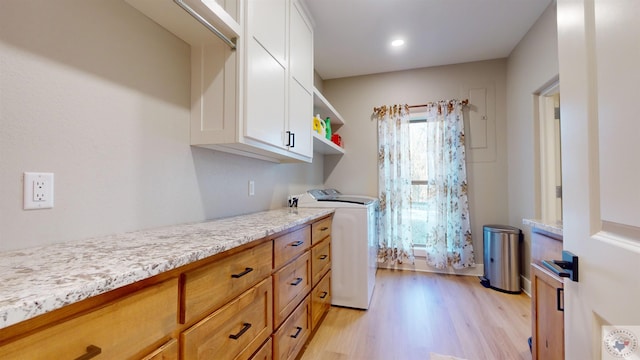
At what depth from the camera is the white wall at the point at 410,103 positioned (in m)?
3.17

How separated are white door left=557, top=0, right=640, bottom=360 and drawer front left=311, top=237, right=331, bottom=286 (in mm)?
1402

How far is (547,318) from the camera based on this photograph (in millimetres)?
1069

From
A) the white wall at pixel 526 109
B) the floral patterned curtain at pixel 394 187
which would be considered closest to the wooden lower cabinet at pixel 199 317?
the floral patterned curtain at pixel 394 187

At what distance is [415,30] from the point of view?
8.55 ft

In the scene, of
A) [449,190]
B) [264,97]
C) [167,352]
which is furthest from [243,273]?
[449,190]

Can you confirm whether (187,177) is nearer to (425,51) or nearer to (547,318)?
(547,318)

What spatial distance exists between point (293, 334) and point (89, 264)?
120 centimetres

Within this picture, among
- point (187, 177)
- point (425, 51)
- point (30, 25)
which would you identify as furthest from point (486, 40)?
point (30, 25)

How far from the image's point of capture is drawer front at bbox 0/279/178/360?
477 millimetres

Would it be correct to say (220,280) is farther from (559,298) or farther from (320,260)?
(320,260)

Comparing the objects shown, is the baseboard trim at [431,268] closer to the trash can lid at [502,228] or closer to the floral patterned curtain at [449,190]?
the floral patterned curtain at [449,190]

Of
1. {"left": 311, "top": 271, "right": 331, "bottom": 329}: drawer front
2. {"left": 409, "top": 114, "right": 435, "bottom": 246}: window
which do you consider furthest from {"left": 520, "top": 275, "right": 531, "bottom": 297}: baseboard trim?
{"left": 311, "top": 271, "right": 331, "bottom": 329}: drawer front

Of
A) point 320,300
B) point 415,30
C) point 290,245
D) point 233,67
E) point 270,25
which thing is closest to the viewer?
point 233,67

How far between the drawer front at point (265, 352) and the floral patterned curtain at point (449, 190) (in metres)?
2.52
